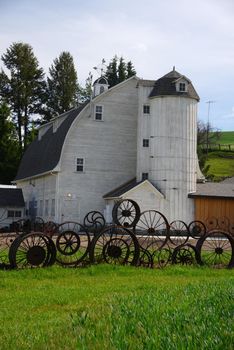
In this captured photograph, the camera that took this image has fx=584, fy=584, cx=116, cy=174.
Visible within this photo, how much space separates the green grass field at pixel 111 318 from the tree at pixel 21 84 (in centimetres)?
5202

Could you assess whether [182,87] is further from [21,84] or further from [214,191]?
[21,84]

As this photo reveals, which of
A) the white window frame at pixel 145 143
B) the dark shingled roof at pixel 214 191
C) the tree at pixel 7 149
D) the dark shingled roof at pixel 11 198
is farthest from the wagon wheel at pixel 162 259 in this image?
the tree at pixel 7 149

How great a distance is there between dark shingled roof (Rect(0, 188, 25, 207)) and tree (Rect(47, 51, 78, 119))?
2047 centimetres

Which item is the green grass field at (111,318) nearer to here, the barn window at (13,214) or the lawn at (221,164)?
the barn window at (13,214)

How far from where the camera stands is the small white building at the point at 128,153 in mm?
38594

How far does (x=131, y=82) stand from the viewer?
138 feet

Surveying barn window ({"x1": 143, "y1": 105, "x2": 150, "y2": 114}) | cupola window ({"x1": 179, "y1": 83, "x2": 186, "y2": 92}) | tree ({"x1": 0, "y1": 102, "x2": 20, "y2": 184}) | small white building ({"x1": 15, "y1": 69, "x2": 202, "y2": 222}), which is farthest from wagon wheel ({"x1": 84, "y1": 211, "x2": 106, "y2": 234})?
tree ({"x1": 0, "y1": 102, "x2": 20, "y2": 184})

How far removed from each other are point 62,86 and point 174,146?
107ft

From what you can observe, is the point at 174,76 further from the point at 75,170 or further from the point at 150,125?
the point at 75,170

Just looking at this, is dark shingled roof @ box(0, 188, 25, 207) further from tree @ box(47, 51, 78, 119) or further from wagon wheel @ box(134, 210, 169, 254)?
tree @ box(47, 51, 78, 119)

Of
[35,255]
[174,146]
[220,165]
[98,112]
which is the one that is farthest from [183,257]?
[220,165]

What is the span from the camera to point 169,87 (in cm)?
3916

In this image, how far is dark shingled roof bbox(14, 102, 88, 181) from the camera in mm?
41000

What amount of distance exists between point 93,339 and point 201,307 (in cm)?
200
